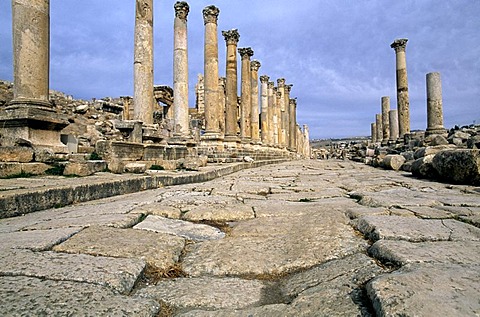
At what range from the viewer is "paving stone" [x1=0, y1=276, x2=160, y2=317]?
3.58ft

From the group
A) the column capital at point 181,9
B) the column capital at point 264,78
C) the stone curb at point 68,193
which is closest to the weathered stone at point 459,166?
the stone curb at point 68,193

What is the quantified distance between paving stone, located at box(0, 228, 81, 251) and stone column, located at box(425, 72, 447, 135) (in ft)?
61.4

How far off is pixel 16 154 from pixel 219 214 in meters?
4.25

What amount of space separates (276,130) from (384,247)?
85.1 ft

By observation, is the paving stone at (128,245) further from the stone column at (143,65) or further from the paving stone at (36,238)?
the stone column at (143,65)

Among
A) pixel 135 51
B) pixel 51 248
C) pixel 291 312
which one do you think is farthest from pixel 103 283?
pixel 135 51

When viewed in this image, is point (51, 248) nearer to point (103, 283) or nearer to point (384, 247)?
point (103, 283)

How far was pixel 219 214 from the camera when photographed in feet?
9.92

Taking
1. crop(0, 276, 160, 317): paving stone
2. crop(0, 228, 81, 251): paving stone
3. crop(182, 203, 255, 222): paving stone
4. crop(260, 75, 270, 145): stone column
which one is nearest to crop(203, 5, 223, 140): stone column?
crop(260, 75, 270, 145): stone column

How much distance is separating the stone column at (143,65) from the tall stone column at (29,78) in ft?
12.8

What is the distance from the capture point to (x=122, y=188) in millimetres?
4730

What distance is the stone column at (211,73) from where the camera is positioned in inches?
567

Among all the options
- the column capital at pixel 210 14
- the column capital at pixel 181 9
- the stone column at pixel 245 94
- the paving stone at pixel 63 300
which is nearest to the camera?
the paving stone at pixel 63 300

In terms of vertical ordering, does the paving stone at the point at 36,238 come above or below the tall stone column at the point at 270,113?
below
